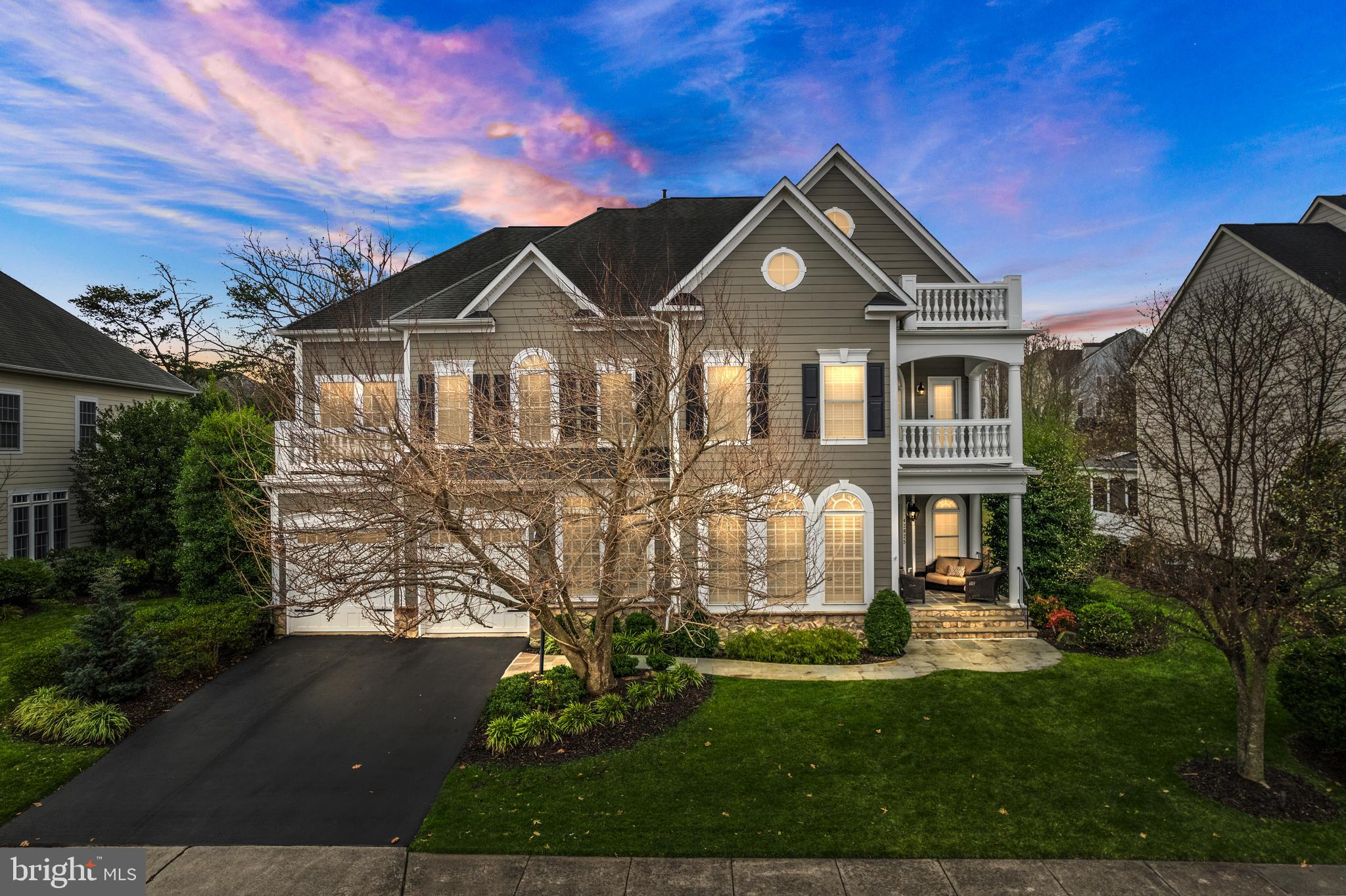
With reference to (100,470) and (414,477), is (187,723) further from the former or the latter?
(100,470)

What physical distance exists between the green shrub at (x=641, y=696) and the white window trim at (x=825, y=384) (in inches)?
246

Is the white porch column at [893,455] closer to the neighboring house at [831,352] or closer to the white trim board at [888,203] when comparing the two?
the neighboring house at [831,352]

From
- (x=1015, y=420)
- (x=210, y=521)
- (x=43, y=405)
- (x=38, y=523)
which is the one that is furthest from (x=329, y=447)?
(x=43, y=405)

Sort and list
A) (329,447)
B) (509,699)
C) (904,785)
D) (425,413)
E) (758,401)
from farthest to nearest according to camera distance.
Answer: (758,401), (509,699), (425,413), (329,447), (904,785)

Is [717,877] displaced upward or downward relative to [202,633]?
downward

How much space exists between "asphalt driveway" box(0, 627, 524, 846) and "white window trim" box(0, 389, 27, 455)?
13.2 meters

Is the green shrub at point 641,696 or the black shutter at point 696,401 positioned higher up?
the black shutter at point 696,401

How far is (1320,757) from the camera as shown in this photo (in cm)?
734

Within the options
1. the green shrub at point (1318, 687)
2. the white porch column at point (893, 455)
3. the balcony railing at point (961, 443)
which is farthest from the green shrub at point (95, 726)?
the green shrub at point (1318, 687)

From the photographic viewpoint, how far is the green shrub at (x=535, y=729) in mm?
7895

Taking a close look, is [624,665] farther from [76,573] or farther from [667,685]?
[76,573]

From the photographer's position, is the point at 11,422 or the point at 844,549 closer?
the point at 844,549

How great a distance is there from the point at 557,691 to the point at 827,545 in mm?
6537

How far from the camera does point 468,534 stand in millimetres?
7219
